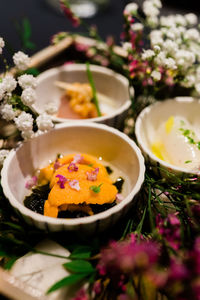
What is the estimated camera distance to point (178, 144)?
3.14 feet

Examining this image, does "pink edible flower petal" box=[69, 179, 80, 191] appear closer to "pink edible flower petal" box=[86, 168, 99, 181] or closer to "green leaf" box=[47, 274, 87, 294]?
"pink edible flower petal" box=[86, 168, 99, 181]

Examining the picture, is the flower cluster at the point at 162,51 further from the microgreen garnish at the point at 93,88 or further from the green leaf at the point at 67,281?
the green leaf at the point at 67,281

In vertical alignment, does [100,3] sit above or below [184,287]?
below

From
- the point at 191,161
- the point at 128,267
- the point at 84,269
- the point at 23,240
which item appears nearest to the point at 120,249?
the point at 128,267

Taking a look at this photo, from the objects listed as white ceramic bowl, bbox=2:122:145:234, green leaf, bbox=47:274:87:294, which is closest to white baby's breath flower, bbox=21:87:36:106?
white ceramic bowl, bbox=2:122:145:234

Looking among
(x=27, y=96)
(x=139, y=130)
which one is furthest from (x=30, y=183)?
(x=139, y=130)

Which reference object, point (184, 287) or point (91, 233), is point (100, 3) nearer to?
point (91, 233)

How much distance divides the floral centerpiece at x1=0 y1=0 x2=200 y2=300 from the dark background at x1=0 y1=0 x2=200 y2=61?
0.74 metres

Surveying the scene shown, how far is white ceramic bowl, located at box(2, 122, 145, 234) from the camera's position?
0.78 metres

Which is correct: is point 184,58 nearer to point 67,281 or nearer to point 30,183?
point 30,183

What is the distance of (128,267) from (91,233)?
0.28 metres

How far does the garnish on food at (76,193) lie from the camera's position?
75 centimetres

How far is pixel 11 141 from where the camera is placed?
0.93m

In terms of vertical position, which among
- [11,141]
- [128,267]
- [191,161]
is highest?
[128,267]
